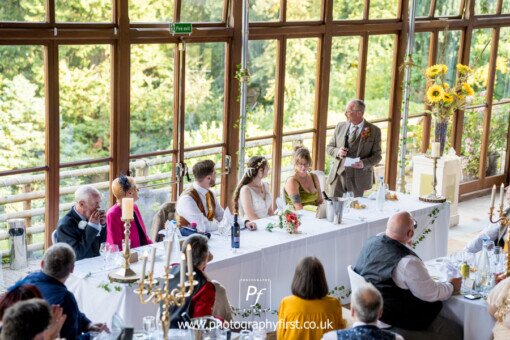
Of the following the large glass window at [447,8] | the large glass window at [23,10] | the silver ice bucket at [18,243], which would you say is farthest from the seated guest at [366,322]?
the large glass window at [447,8]

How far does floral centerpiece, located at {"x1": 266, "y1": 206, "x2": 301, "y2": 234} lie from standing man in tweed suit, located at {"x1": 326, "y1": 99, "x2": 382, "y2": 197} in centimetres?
195

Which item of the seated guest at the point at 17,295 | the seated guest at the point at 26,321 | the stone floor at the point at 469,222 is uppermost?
the seated guest at the point at 26,321

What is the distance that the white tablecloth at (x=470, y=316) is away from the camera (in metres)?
5.95

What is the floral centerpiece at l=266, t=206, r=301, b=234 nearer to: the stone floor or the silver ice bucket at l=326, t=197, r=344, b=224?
the silver ice bucket at l=326, t=197, r=344, b=224

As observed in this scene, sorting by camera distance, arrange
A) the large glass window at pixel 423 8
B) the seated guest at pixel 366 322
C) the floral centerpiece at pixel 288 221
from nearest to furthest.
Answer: the seated guest at pixel 366 322, the floral centerpiece at pixel 288 221, the large glass window at pixel 423 8

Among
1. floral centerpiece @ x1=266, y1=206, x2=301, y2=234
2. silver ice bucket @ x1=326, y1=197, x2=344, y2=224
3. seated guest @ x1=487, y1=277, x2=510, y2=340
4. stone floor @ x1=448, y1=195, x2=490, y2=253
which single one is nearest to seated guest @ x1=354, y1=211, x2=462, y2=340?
seated guest @ x1=487, y1=277, x2=510, y2=340

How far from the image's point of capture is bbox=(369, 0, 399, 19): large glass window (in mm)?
10367

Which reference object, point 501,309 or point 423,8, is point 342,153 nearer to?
point 423,8

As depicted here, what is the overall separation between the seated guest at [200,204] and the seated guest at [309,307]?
1.99m

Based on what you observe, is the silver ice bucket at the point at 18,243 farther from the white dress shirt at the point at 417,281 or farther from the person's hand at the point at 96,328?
the white dress shirt at the point at 417,281

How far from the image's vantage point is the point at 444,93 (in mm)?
10477

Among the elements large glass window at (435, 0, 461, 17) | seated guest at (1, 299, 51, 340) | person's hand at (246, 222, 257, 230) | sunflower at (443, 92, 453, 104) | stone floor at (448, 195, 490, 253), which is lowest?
stone floor at (448, 195, 490, 253)

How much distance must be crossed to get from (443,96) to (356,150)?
1887mm

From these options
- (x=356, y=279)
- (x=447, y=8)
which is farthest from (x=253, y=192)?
(x=447, y=8)
